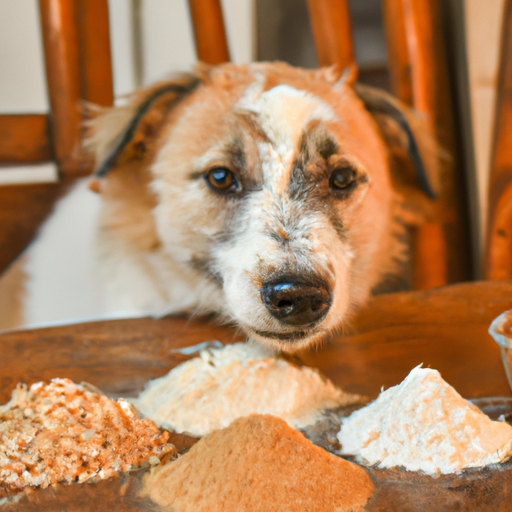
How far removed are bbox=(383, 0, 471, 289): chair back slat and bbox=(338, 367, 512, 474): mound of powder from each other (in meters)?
0.62

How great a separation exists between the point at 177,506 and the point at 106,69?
86cm

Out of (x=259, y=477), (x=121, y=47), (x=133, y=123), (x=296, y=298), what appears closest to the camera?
(x=259, y=477)

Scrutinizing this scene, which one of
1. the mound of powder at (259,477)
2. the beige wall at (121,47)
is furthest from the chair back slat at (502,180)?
the mound of powder at (259,477)

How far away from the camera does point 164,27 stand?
1.15m

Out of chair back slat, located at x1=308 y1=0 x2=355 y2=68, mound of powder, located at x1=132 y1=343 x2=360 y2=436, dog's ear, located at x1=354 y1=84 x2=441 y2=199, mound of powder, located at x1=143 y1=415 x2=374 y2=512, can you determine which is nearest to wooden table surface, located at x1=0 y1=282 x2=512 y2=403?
mound of powder, located at x1=132 y1=343 x2=360 y2=436

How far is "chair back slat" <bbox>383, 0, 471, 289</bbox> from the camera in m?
1.16

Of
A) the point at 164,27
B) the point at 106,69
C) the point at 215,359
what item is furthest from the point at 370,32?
the point at 215,359

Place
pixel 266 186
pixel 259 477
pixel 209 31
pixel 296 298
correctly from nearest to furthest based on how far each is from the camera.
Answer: pixel 259 477
pixel 296 298
pixel 266 186
pixel 209 31

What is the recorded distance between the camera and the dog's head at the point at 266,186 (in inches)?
26.3

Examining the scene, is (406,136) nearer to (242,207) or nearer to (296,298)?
(242,207)

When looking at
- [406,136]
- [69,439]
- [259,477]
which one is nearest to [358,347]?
[259,477]

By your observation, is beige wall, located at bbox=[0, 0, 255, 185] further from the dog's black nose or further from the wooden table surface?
the dog's black nose

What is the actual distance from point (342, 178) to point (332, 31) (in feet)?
1.64

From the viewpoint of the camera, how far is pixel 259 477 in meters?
0.49
